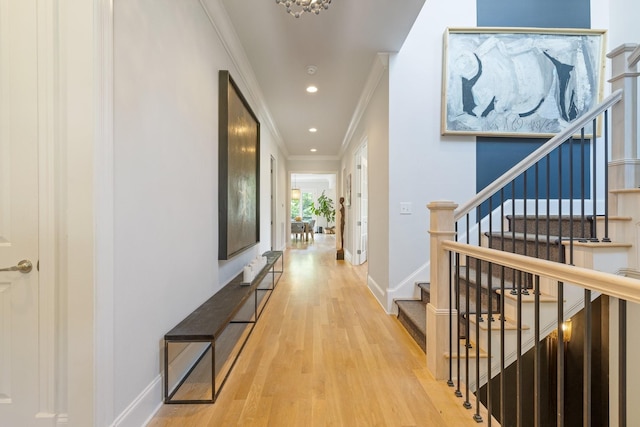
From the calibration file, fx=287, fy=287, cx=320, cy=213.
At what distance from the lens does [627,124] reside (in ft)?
6.46

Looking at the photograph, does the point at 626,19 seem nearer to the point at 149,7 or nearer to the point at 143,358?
→ the point at 149,7

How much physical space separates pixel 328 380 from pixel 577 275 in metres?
1.46

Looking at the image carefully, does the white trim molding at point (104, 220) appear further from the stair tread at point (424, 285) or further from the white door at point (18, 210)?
the stair tread at point (424, 285)

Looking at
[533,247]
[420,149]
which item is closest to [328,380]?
[533,247]

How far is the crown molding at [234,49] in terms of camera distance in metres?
2.21

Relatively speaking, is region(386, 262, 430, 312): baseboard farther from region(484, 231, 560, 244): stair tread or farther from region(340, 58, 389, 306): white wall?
region(484, 231, 560, 244): stair tread

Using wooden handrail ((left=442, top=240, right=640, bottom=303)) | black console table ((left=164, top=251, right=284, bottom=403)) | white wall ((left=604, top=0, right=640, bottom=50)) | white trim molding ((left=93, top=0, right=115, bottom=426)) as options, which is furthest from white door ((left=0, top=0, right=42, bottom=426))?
white wall ((left=604, top=0, right=640, bottom=50))

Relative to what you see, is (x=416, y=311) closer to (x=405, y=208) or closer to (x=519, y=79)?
(x=405, y=208)

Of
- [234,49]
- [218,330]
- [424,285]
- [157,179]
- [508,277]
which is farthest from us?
[424,285]

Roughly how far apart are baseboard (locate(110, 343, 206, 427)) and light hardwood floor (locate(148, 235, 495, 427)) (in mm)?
58

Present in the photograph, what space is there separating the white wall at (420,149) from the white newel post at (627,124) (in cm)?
112

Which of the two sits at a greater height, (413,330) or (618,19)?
(618,19)

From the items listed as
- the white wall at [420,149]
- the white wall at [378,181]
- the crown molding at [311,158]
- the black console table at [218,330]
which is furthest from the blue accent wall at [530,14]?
the crown molding at [311,158]

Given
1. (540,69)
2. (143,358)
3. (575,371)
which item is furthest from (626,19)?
(143,358)
